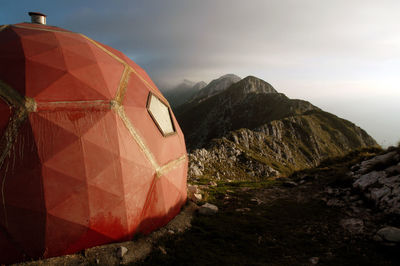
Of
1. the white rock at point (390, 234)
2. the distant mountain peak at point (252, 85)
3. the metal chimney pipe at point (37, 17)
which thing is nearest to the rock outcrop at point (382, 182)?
the white rock at point (390, 234)

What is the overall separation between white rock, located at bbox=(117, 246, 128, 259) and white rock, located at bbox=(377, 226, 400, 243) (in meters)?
6.37

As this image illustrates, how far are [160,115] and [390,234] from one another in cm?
687

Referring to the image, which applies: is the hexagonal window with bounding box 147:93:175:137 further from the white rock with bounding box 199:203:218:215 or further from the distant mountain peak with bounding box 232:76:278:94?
the distant mountain peak with bounding box 232:76:278:94

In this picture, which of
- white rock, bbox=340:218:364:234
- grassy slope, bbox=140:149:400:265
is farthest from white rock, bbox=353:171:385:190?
white rock, bbox=340:218:364:234

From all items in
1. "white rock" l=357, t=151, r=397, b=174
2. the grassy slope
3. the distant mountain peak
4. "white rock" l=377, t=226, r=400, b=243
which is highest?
the distant mountain peak

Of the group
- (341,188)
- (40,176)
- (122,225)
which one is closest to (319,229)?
(341,188)

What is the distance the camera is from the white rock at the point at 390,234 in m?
5.00

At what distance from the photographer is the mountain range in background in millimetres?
31047

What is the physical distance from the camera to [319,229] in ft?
20.5

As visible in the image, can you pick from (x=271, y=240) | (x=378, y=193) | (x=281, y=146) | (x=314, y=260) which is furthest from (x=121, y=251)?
(x=281, y=146)

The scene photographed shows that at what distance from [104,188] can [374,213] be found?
323 inches

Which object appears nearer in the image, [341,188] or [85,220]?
[85,220]

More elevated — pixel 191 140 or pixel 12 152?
pixel 12 152

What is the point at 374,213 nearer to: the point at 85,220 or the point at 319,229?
the point at 319,229
